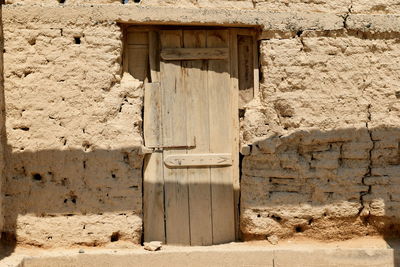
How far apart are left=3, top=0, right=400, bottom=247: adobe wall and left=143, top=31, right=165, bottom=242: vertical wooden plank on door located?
0.14 metres

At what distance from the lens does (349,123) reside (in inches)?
196

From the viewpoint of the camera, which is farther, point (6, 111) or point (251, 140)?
point (251, 140)

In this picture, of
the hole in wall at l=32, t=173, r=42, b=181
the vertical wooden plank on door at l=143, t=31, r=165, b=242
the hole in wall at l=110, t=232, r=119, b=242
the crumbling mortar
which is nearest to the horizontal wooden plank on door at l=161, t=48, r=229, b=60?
the vertical wooden plank on door at l=143, t=31, r=165, b=242

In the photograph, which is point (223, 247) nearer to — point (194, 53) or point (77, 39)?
point (194, 53)

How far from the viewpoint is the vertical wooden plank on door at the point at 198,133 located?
5.02 meters

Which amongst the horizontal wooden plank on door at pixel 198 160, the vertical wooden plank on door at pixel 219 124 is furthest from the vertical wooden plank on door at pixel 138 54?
the horizontal wooden plank on door at pixel 198 160

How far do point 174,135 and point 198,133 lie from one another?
24 cm

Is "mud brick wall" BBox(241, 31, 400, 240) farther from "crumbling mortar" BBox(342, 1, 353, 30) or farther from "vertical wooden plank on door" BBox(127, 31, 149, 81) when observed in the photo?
"vertical wooden plank on door" BBox(127, 31, 149, 81)

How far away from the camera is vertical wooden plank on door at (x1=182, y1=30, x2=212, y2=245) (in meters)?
5.02

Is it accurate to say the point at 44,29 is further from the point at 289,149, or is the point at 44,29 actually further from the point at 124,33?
the point at 289,149

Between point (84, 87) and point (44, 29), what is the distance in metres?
0.63

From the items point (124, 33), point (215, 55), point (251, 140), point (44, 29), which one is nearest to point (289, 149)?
point (251, 140)

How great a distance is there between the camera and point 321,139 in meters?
4.93

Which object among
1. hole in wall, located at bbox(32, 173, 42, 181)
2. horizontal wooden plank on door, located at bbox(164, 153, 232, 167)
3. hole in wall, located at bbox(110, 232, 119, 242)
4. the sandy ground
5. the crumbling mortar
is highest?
the crumbling mortar
